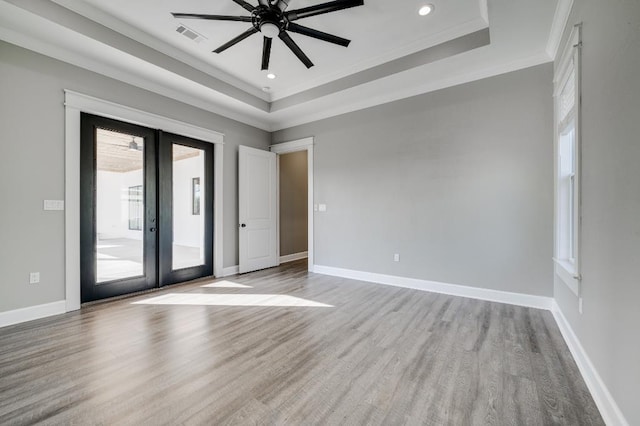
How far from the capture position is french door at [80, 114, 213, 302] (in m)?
3.37

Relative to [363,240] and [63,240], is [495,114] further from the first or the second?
[63,240]

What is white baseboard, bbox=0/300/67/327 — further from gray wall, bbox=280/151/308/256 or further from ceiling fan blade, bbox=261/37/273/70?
gray wall, bbox=280/151/308/256

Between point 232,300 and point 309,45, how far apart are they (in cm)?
352

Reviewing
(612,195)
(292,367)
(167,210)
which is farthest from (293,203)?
(612,195)

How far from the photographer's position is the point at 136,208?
386 centimetres

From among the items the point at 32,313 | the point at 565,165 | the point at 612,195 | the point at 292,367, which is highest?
the point at 565,165

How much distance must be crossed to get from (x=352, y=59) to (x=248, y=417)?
4.15m

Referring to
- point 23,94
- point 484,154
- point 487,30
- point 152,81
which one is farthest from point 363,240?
point 23,94

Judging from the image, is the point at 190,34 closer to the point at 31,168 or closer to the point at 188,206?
the point at 31,168

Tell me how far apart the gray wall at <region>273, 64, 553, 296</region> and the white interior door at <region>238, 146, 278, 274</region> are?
4.19 ft

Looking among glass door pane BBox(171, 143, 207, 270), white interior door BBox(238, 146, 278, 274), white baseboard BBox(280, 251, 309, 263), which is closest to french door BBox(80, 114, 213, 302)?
glass door pane BBox(171, 143, 207, 270)

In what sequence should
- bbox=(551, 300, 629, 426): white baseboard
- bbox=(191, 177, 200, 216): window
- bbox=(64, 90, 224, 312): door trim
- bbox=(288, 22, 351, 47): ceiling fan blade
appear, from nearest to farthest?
bbox=(551, 300, 629, 426): white baseboard → bbox=(288, 22, 351, 47): ceiling fan blade → bbox=(64, 90, 224, 312): door trim → bbox=(191, 177, 200, 216): window

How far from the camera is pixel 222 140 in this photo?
15.9 ft

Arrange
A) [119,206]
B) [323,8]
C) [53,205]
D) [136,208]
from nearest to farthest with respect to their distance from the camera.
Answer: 1. [323,8]
2. [53,205]
3. [119,206]
4. [136,208]
